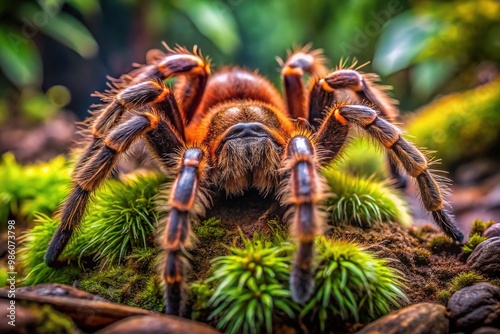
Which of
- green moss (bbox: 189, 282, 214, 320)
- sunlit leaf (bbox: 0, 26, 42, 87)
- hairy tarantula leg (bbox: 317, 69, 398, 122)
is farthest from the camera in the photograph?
sunlit leaf (bbox: 0, 26, 42, 87)

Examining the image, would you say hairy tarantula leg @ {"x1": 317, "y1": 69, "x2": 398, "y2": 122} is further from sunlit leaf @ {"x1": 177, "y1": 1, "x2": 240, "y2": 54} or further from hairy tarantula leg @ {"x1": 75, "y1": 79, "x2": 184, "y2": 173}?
sunlit leaf @ {"x1": 177, "y1": 1, "x2": 240, "y2": 54}

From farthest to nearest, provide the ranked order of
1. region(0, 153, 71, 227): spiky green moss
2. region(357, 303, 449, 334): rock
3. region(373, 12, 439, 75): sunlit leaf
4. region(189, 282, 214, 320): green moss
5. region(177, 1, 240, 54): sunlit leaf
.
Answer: region(177, 1, 240, 54): sunlit leaf
region(373, 12, 439, 75): sunlit leaf
region(0, 153, 71, 227): spiky green moss
region(189, 282, 214, 320): green moss
region(357, 303, 449, 334): rock

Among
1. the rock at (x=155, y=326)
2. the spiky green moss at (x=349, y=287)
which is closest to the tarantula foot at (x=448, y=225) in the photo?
the spiky green moss at (x=349, y=287)

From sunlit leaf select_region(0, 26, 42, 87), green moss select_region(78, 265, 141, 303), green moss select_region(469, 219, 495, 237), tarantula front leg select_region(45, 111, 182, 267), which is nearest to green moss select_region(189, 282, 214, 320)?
green moss select_region(78, 265, 141, 303)

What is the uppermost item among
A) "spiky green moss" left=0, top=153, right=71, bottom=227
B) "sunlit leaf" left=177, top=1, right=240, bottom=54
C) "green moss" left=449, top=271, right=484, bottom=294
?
"sunlit leaf" left=177, top=1, right=240, bottom=54

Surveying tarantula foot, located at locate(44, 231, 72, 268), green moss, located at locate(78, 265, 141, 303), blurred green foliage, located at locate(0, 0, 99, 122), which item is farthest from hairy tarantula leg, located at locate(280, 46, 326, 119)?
blurred green foliage, located at locate(0, 0, 99, 122)

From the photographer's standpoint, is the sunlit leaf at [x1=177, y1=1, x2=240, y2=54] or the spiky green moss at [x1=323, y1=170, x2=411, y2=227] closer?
the spiky green moss at [x1=323, y1=170, x2=411, y2=227]

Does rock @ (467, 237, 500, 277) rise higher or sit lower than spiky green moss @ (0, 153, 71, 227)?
lower
